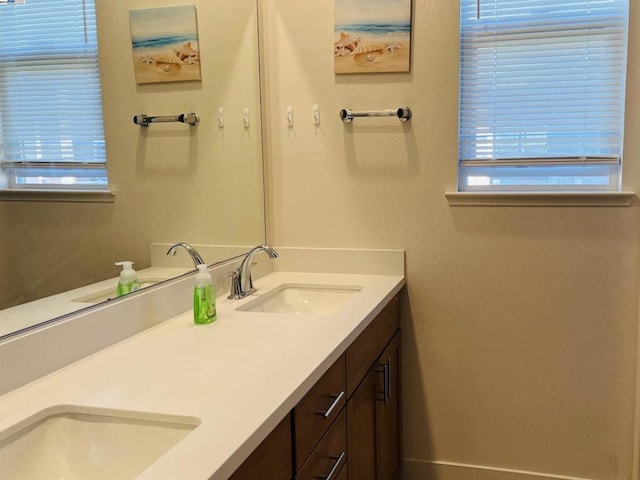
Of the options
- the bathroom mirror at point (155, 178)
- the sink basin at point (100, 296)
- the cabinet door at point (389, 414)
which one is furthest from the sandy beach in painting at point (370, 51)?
the sink basin at point (100, 296)

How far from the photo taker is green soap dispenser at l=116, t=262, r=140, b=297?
5.27ft

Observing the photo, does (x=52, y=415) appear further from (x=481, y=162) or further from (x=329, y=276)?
(x=481, y=162)

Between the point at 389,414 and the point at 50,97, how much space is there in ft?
5.06

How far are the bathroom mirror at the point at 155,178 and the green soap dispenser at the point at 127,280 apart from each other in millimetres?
27

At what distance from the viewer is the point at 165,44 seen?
76.2 inches

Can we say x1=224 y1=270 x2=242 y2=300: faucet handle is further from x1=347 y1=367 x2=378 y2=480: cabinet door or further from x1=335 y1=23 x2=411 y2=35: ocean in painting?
x1=335 y1=23 x2=411 y2=35: ocean in painting

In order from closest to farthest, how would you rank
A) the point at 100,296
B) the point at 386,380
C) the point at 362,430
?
the point at 100,296, the point at 362,430, the point at 386,380

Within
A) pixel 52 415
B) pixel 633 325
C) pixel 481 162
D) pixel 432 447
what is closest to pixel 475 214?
pixel 481 162

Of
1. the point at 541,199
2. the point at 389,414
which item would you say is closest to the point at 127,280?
the point at 389,414

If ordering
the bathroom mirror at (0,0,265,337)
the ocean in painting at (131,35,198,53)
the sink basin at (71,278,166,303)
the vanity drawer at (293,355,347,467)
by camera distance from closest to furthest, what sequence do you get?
the vanity drawer at (293,355,347,467) < the bathroom mirror at (0,0,265,337) < the sink basin at (71,278,166,303) < the ocean in painting at (131,35,198,53)

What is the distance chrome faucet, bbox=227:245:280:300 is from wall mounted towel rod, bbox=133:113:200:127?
507mm

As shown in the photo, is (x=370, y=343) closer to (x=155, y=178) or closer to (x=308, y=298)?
(x=308, y=298)

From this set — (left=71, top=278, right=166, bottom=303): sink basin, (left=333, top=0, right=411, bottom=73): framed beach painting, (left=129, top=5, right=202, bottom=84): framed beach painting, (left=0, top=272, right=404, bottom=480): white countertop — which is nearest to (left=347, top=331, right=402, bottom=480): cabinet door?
(left=0, top=272, right=404, bottom=480): white countertop

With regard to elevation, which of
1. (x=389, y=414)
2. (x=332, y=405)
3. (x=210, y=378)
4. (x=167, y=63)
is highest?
(x=167, y=63)
